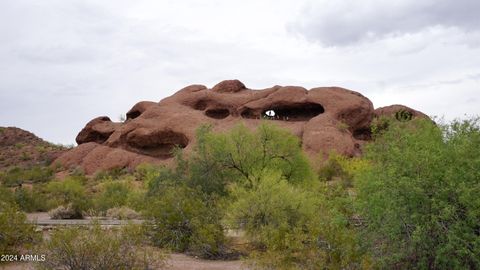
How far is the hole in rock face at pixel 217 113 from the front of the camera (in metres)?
45.9

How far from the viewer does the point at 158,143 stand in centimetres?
4544

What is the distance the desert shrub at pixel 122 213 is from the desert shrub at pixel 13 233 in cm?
763

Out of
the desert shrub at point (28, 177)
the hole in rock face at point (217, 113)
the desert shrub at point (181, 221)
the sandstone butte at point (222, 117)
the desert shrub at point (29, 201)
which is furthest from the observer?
the hole in rock face at point (217, 113)

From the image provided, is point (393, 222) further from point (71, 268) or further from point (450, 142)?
point (71, 268)

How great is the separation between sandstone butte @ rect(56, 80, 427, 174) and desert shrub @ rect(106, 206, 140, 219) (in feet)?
60.7

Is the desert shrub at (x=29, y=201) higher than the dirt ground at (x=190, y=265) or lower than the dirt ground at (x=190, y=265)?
higher

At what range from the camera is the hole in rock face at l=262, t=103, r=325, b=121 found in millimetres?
44219

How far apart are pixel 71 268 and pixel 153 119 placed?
38.1 meters

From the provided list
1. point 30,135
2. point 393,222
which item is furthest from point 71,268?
point 30,135

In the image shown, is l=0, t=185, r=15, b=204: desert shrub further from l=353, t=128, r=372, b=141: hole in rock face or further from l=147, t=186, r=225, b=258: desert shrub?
l=353, t=128, r=372, b=141: hole in rock face

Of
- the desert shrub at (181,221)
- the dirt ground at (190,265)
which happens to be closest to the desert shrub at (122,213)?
the desert shrub at (181,221)

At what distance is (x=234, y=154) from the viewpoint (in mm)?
19734

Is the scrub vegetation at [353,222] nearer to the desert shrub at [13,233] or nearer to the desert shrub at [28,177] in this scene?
the desert shrub at [13,233]

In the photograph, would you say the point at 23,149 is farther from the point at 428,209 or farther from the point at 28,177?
the point at 428,209
